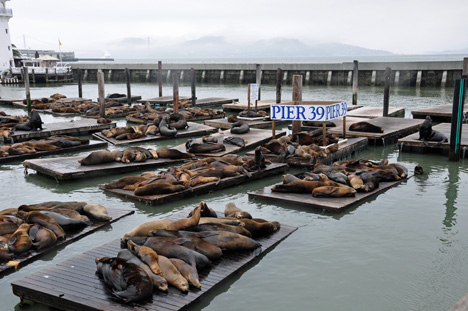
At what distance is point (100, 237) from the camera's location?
18.9 feet

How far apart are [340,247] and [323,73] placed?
3139 centimetres

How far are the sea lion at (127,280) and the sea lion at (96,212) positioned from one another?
1.93 meters

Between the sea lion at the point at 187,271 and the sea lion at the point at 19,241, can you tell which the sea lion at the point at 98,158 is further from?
the sea lion at the point at 187,271

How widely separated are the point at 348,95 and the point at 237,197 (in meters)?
21.9

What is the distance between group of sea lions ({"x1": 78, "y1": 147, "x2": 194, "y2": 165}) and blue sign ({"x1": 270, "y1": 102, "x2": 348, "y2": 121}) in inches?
83.3

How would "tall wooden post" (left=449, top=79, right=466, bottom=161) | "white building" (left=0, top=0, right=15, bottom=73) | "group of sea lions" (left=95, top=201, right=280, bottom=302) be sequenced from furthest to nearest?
"white building" (left=0, top=0, right=15, bottom=73), "tall wooden post" (left=449, top=79, right=466, bottom=161), "group of sea lions" (left=95, top=201, right=280, bottom=302)

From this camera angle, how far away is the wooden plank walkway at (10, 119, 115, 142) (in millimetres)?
12837

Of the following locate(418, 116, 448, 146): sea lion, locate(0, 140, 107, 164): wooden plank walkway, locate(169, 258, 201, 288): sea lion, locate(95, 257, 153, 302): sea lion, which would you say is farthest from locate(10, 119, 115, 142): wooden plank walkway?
locate(169, 258, 201, 288): sea lion

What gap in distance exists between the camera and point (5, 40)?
1738 inches

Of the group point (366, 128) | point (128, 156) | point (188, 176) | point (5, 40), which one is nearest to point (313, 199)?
point (188, 176)

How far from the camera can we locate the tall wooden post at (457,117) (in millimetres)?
9459

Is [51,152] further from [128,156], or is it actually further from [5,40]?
[5,40]

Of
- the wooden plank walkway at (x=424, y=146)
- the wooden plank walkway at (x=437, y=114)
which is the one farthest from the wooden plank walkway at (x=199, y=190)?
the wooden plank walkway at (x=437, y=114)

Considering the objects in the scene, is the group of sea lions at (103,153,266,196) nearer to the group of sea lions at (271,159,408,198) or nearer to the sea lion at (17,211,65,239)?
the group of sea lions at (271,159,408,198)
